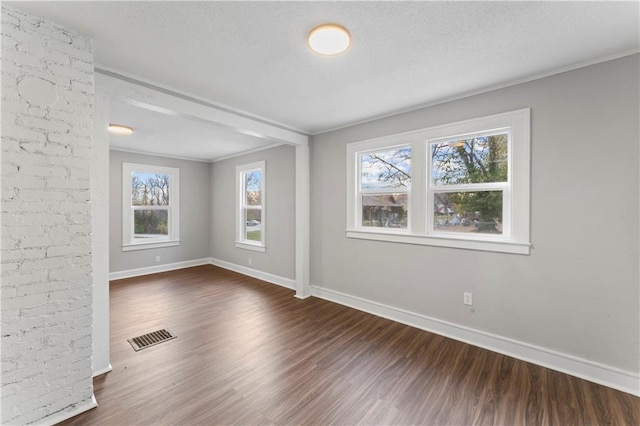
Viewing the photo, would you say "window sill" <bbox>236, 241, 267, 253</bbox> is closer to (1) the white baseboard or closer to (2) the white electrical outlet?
(1) the white baseboard

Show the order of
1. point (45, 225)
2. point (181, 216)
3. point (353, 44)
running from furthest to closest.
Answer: point (181, 216) < point (353, 44) < point (45, 225)

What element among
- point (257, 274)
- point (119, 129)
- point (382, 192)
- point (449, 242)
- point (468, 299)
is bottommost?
point (257, 274)

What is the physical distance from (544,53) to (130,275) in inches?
267

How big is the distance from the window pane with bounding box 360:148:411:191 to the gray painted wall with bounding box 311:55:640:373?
54cm

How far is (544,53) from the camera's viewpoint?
205 centimetres

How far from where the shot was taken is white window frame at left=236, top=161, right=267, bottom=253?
516cm

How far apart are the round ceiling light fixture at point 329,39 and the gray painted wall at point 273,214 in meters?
2.73

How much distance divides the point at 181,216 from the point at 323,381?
519cm

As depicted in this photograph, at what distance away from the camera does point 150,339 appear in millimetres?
2803

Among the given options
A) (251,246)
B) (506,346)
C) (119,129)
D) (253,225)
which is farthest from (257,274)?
Answer: (506,346)

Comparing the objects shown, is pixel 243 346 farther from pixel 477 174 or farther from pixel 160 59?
pixel 477 174

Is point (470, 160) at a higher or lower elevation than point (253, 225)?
higher

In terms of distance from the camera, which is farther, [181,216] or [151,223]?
[181,216]

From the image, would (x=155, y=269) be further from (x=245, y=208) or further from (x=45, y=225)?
(x=45, y=225)
